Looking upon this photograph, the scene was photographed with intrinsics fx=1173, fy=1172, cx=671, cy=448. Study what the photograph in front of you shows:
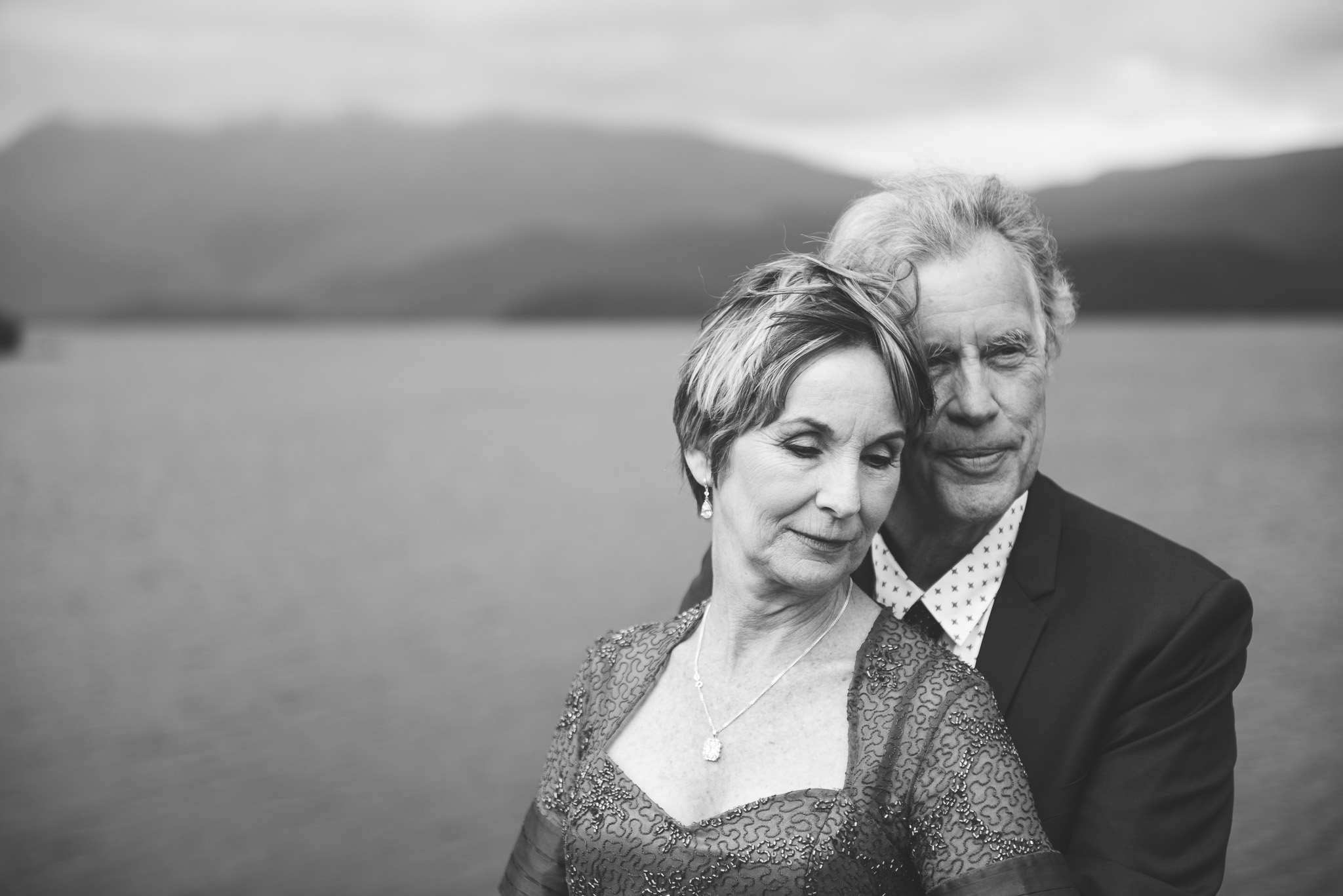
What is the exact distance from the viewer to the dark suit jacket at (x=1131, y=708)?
100 inches

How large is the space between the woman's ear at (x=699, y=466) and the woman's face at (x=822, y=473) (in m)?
0.11

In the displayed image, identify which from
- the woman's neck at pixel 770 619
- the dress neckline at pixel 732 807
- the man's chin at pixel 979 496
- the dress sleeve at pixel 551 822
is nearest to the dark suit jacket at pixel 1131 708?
the man's chin at pixel 979 496

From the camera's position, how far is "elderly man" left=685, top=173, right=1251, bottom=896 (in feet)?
8.52

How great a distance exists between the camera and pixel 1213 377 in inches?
2719

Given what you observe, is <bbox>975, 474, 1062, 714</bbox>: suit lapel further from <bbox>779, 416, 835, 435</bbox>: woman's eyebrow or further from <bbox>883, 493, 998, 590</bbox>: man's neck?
<bbox>779, 416, 835, 435</bbox>: woman's eyebrow

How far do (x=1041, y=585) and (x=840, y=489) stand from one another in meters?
0.76

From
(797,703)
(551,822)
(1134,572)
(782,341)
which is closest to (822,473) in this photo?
(782,341)

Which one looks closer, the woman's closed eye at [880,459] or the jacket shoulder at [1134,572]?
the woman's closed eye at [880,459]

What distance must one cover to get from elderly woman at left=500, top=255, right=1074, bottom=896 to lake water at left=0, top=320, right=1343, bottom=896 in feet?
23.5

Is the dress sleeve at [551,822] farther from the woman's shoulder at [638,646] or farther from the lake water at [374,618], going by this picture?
the lake water at [374,618]

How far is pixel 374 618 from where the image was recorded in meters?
16.3

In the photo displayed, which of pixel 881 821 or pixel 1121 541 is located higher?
pixel 1121 541

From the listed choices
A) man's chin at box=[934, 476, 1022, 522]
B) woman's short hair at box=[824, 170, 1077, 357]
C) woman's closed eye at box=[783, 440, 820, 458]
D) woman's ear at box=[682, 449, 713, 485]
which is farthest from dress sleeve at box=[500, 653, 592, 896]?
woman's short hair at box=[824, 170, 1077, 357]

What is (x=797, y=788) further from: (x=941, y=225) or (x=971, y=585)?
(x=941, y=225)
